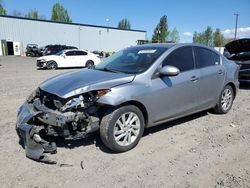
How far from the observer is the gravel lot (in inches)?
127

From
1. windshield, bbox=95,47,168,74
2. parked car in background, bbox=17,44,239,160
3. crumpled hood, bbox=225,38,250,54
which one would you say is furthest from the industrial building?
parked car in background, bbox=17,44,239,160

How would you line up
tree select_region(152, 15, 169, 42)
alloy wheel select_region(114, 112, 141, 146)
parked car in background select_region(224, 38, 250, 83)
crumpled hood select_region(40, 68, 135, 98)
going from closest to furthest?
1. crumpled hood select_region(40, 68, 135, 98)
2. alloy wheel select_region(114, 112, 141, 146)
3. parked car in background select_region(224, 38, 250, 83)
4. tree select_region(152, 15, 169, 42)

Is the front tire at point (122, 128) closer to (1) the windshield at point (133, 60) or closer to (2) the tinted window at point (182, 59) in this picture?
(1) the windshield at point (133, 60)

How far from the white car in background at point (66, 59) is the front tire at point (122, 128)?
14221mm

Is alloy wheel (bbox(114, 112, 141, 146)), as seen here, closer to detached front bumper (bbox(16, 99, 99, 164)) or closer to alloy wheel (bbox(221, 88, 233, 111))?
detached front bumper (bbox(16, 99, 99, 164))

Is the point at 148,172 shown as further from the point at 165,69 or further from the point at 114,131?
the point at 165,69

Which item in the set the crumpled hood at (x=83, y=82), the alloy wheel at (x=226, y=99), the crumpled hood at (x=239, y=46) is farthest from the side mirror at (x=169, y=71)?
the crumpled hood at (x=239, y=46)

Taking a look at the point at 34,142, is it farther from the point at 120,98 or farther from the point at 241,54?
the point at 241,54

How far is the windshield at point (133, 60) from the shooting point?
451 cm

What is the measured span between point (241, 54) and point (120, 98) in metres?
7.55

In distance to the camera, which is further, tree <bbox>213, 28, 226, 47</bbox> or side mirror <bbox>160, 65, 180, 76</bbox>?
tree <bbox>213, 28, 226, 47</bbox>

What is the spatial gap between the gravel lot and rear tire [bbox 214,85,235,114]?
2.56 ft

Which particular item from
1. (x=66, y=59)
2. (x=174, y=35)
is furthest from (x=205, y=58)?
(x=174, y=35)

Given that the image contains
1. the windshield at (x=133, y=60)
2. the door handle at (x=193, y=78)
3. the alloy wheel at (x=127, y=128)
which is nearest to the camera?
the alloy wheel at (x=127, y=128)
